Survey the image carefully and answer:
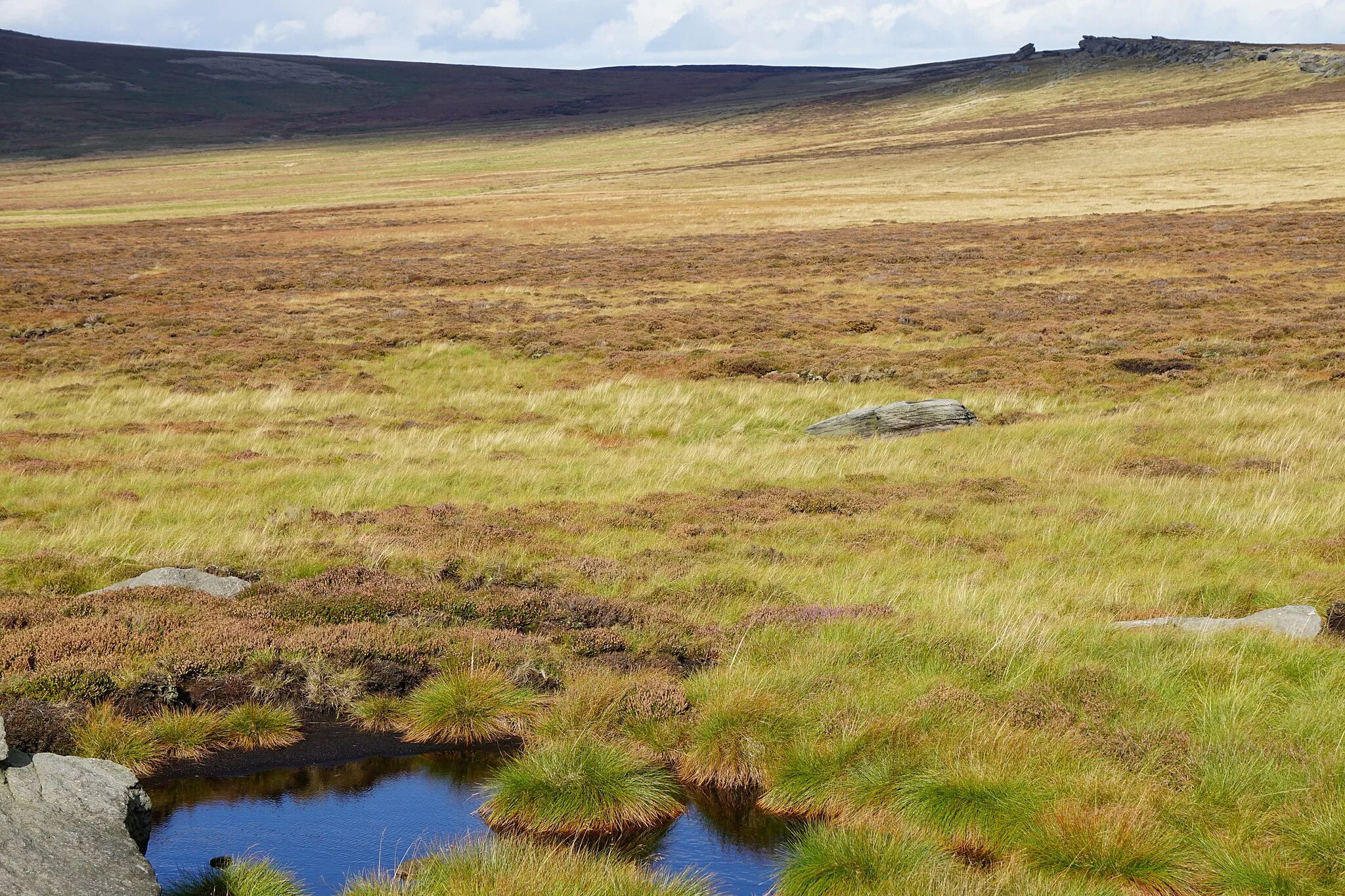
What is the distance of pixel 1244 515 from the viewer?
42.5 feet

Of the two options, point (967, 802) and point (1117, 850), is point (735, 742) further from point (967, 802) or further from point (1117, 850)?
point (1117, 850)

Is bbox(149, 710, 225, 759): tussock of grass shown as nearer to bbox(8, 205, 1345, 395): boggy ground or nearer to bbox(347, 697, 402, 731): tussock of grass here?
bbox(347, 697, 402, 731): tussock of grass

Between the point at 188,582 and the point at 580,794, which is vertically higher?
the point at 188,582

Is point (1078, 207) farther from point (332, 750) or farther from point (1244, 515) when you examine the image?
point (332, 750)

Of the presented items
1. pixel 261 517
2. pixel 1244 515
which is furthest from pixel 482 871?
pixel 1244 515

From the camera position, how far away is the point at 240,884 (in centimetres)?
581

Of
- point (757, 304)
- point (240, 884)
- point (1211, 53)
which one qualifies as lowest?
point (240, 884)

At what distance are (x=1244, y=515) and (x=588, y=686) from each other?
9140mm

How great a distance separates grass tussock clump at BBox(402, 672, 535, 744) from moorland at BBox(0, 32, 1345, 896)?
1.2 inches

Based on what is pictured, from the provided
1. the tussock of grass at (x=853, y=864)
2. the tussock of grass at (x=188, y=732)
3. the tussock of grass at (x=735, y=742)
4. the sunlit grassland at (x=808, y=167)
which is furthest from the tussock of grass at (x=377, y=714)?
the sunlit grassland at (x=808, y=167)

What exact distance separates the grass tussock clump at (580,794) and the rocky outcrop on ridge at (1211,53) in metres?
169

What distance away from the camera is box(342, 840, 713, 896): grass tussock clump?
5.54 metres

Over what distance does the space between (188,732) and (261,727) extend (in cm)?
51

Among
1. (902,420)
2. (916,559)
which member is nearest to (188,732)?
(916,559)
